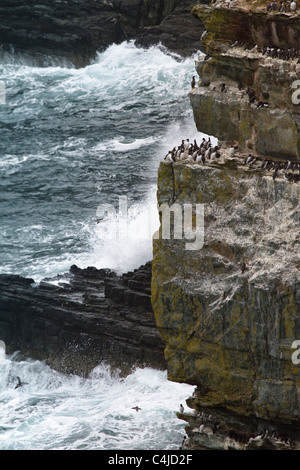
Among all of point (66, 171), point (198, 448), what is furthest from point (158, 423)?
point (66, 171)

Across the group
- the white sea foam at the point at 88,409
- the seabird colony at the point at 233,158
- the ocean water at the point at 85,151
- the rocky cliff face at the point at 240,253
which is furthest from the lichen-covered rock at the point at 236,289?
the ocean water at the point at 85,151

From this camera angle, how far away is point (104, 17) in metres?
72.1

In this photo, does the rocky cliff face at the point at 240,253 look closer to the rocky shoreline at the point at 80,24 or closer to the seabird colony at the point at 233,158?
the seabird colony at the point at 233,158

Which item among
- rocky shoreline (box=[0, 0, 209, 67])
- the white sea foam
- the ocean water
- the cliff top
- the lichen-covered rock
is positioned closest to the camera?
the cliff top

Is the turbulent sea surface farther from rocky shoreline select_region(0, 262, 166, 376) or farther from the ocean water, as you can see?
rocky shoreline select_region(0, 262, 166, 376)

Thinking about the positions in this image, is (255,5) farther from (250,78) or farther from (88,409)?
(88,409)

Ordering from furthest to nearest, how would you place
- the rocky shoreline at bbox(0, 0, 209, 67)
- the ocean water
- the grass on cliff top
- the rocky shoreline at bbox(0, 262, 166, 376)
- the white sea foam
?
the rocky shoreline at bbox(0, 0, 209, 67) → the ocean water → the rocky shoreline at bbox(0, 262, 166, 376) → the white sea foam → the grass on cliff top

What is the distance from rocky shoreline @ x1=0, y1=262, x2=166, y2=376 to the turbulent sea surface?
0.72 m

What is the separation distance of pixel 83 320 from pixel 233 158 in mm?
15354

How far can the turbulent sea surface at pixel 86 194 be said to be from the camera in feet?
119

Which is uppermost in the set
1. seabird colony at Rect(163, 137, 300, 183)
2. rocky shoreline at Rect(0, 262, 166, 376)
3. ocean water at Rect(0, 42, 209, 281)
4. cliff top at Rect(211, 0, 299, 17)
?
cliff top at Rect(211, 0, 299, 17)

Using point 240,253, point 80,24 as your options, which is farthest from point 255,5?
point 80,24

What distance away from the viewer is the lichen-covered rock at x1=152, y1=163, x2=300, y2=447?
27391 mm

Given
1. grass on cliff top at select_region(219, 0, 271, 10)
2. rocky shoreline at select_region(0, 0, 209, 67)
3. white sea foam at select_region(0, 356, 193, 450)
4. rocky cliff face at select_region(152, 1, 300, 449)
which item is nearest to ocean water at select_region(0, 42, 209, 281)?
rocky shoreline at select_region(0, 0, 209, 67)
